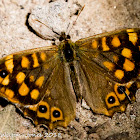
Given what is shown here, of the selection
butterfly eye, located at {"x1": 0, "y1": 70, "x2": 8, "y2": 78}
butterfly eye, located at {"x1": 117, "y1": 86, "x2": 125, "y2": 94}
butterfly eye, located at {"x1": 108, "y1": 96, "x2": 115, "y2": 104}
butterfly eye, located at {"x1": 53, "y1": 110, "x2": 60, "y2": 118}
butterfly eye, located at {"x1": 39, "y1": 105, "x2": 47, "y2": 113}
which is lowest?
butterfly eye, located at {"x1": 53, "y1": 110, "x2": 60, "y2": 118}

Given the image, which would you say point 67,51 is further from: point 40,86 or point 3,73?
point 3,73

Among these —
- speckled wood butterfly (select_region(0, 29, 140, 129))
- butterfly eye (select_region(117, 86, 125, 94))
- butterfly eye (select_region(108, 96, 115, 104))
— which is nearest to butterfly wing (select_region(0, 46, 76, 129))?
speckled wood butterfly (select_region(0, 29, 140, 129))

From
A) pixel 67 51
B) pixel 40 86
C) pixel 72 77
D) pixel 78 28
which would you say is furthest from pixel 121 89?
pixel 78 28

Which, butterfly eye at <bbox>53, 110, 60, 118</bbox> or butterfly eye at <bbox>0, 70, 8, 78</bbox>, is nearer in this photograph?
butterfly eye at <bbox>0, 70, 8, 78</bbox>

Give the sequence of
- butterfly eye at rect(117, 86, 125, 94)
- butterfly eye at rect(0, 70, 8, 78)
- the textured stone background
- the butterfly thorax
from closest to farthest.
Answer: butterfly eye at rect(0, 70, 8, 78) < butterfly eye at rect(117, 86, 125, 94) < the butterfly thorax < the textured stone background

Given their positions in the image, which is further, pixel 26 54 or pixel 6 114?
pixel 6 114

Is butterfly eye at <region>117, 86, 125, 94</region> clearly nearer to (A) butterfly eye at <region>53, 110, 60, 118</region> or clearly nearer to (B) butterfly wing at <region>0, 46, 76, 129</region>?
(B) butterfly wing at <region>0, 46, 76, 129</region>

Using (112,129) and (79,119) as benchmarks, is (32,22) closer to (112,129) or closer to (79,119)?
(79,119)

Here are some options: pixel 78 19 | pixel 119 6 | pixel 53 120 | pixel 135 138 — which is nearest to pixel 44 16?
pixel 78 19
